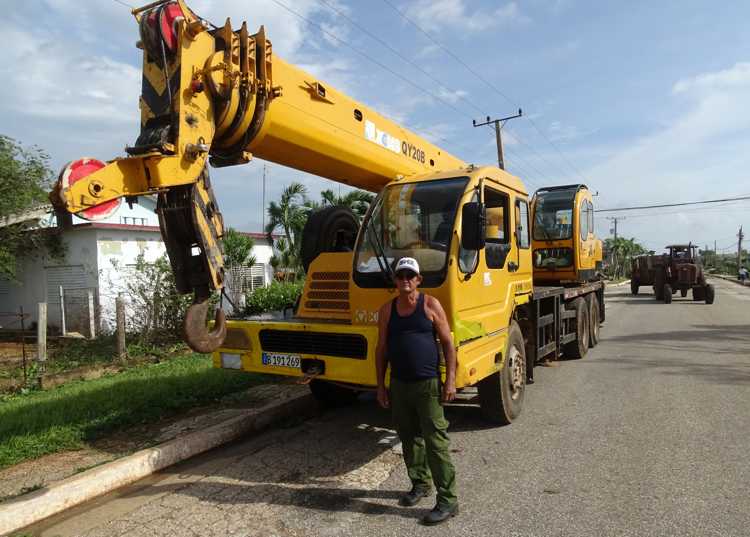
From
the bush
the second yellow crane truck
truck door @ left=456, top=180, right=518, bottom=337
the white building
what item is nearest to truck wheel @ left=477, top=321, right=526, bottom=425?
the second yellow crane truck

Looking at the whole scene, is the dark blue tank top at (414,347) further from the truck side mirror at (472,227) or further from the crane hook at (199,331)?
the crane hook at (199,331)

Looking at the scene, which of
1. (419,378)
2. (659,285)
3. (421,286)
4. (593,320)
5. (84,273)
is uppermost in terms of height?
(84,273)

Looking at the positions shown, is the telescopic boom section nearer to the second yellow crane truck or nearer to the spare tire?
the second yellow crane truck

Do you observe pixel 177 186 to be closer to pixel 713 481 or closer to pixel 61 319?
pixel 713 481

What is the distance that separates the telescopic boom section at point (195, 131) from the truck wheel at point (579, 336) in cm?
637

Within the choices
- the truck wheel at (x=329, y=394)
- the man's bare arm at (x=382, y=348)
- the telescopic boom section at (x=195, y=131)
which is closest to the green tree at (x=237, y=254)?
the truck wheel at (x=329, y=394)

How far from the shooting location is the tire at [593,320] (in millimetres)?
10512

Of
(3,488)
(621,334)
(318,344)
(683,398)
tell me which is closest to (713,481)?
(683,398)

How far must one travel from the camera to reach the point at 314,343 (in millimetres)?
4770

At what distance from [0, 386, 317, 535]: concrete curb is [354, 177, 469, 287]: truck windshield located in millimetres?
2042

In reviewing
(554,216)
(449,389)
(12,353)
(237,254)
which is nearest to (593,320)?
(554,216)

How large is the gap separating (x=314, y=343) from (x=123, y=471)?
1.85 metres

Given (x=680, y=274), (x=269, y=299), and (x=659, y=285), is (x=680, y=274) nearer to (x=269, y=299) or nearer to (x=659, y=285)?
(x=659, y=285)

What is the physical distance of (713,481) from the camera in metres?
3.97
